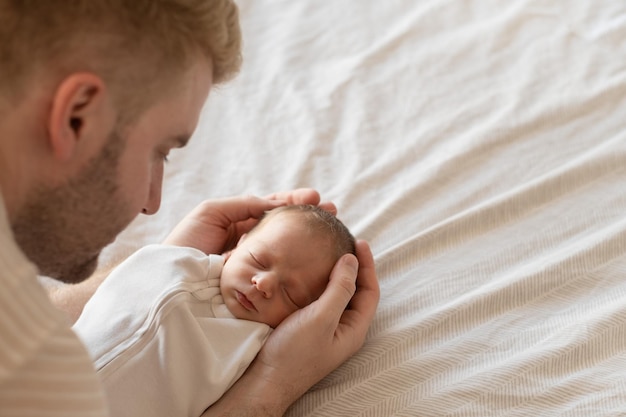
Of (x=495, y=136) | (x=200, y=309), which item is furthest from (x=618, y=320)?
(x=200, y=309)

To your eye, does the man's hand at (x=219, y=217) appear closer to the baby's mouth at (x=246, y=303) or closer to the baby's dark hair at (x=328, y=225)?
the baby's dark hair at (x=328, y=225)

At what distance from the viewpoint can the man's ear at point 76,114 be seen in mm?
1017

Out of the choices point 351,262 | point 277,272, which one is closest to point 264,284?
point 277,272

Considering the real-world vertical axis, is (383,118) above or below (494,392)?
above

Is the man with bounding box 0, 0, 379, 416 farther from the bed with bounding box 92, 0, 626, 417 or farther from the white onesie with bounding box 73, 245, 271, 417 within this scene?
the bed with bounding box 92, 0, 626, 417

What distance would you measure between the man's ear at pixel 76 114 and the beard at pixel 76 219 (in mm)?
33

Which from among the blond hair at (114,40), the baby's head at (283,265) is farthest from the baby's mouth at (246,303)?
the blond hair at (114,40)

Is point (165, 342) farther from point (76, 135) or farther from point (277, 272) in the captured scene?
point (76, 135)

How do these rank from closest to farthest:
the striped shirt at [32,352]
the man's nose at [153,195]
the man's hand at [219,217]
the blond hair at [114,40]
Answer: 1. the striped shirt at [32,352]
2. the blond hair at [114,40]
3. the man's nose at [153,195]
4. the man's hand at [219,217]

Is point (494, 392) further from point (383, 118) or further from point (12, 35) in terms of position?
point (12, 35)

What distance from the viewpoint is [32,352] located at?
0.87 m

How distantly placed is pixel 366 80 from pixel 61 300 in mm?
821

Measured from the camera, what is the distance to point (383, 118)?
1890 millimetres

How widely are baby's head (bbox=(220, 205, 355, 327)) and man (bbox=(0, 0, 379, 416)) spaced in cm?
26
